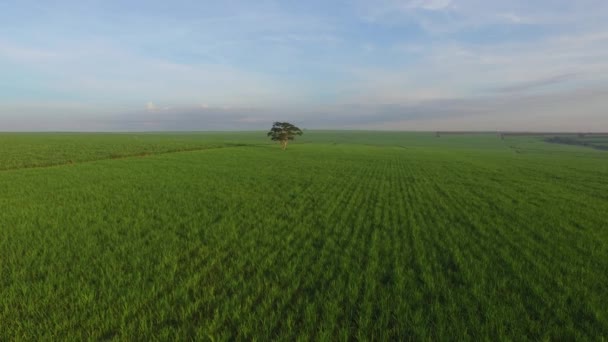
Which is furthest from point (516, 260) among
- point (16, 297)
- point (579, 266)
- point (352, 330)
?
point (16, 297)

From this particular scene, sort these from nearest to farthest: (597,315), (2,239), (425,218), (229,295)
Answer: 1. (597,315)
2. (229,295)
3. (2,239)
4. (425,218)

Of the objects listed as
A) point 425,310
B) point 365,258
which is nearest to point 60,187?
point 365,258

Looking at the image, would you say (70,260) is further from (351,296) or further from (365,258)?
(365,258)

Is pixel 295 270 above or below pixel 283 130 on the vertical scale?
below

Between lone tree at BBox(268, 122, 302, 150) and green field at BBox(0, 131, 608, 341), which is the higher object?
lone tree at BBox(268, 122, 302, 150)

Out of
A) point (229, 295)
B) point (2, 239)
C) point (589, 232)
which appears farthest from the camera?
point (589, 232)

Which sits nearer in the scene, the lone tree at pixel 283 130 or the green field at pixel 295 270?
the green field at pixel 295 270

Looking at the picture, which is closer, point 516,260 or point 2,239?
point 516,260

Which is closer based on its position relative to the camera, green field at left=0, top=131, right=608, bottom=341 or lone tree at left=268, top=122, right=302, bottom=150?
green field at left=0, top=131, right=608, bottom=341

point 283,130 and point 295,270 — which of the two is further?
point 283,130

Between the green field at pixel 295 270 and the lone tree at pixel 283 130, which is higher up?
the lone tree at pixel 283 130
